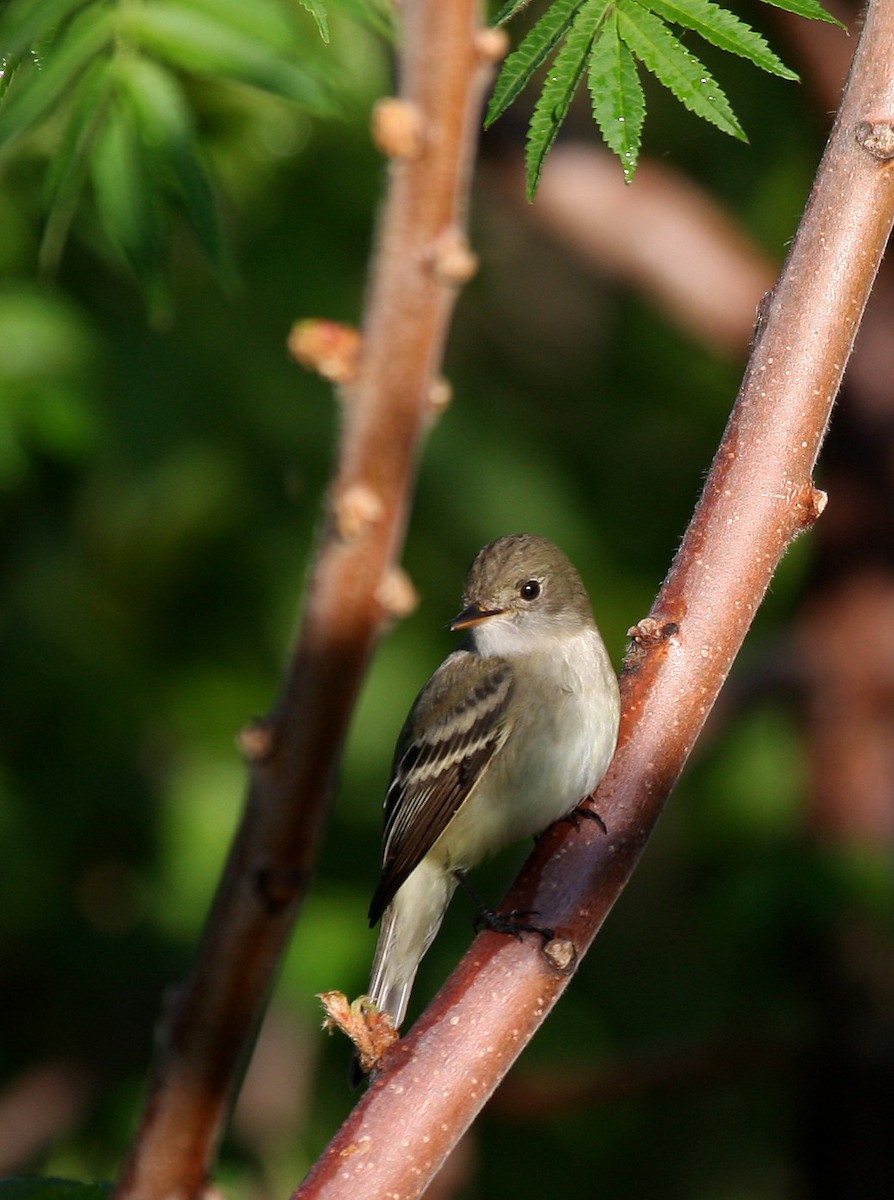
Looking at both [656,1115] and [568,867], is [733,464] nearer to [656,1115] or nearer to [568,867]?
[568,867]

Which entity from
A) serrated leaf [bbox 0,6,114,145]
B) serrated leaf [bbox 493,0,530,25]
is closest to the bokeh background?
serrated leaf [bbox 0,6,114,145]

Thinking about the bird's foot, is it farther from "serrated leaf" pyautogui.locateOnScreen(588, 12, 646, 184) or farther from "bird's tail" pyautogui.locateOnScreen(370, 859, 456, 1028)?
"bird's tail" pyautogui.locateOnScreen(370, 859, 456, 1028)

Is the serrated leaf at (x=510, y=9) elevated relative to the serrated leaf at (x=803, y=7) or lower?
lower

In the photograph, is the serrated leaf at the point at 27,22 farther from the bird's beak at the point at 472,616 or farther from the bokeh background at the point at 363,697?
the bokeh background at the point at 363,697

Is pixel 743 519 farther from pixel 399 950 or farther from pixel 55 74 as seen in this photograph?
pixel 399 950

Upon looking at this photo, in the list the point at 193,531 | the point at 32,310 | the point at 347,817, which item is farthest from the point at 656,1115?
the point at 32,310

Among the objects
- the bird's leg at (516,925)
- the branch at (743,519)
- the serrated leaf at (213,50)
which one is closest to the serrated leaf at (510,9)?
the serrated leaf at (213,50)
